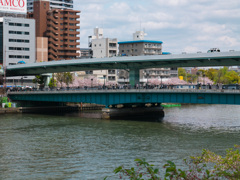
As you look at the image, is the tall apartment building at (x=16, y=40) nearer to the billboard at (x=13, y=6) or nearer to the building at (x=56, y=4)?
the billboard at (x=13, y=6)

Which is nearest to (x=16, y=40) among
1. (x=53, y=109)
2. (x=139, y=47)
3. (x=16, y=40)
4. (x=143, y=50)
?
(x=16, y=40)

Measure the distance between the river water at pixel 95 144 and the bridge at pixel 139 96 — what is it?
4225 mm

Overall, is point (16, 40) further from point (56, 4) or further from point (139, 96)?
point (139, 96)

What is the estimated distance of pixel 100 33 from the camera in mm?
178250

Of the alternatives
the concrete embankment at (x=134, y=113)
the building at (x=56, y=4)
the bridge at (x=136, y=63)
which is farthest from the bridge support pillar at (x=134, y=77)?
the building at (x=56, y=4)

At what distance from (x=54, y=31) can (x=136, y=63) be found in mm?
84958

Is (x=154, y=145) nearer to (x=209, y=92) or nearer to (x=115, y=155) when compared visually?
(x=115, y=155)

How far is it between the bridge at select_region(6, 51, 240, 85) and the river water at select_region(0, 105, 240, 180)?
11078 mm

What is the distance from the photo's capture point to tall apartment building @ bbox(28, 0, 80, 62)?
153725 millimetres

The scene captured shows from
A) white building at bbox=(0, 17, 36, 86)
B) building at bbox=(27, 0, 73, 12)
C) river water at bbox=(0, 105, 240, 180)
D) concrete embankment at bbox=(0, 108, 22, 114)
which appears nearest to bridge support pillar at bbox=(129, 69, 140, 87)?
river water at bbox=(0, 105, 240, 180)

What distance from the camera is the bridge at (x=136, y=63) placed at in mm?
69000

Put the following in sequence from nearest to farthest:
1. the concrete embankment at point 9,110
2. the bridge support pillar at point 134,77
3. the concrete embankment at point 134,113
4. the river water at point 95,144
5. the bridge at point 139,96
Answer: the river water at point 95,144, the bridge at point 139,96, the concrete embankment at point 134,113, the bridge support pillar at point 134,77, the concrete embankment at point 9,110

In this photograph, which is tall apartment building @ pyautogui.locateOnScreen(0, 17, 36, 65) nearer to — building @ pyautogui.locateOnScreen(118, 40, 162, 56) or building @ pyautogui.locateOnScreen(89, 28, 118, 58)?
building @ pyautogui.locateOnScreen(89, 28, 118, 58)

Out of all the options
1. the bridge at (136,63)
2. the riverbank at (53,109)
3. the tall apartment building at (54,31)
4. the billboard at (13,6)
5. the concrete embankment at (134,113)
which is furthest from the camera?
the tall apartment building at (54,31)
